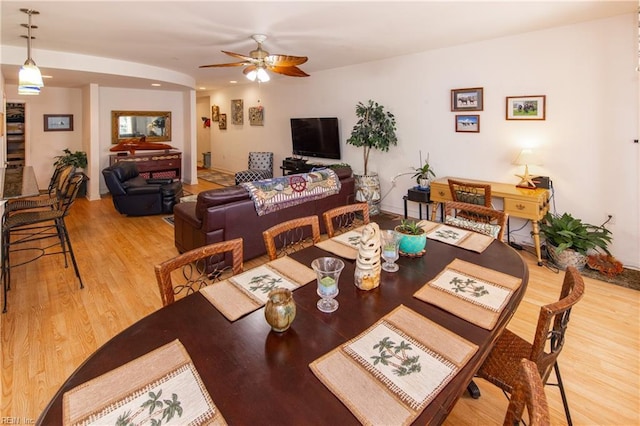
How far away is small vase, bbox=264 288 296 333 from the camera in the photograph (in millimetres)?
1142

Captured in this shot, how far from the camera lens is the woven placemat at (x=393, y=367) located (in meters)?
0.88

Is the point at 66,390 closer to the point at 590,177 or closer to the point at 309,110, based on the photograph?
the point at 590,177

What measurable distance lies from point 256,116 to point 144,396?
7.92 meters

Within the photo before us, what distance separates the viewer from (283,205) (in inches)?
147

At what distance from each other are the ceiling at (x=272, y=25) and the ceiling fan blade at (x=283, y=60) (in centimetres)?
35

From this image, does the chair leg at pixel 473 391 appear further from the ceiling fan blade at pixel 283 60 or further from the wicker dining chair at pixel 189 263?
the ceiling fan blade at pixel 283 60

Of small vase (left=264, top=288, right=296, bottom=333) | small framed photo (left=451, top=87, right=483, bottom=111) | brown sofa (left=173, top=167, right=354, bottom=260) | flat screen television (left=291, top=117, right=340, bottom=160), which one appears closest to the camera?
small vase (left=264, top=288, right=296, bottom=333)

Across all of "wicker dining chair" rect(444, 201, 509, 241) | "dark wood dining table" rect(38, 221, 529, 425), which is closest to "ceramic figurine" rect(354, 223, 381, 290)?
"dark wood dining table" rect(38, 221, 529, 425)

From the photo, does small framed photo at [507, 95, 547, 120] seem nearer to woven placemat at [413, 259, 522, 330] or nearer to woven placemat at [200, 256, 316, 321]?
woven placemat at [413, 259, 522, 330]

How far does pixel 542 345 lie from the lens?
1.20m

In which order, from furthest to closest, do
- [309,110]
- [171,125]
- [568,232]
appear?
1. [171,125]
2. [309,110]
3. [568,232]

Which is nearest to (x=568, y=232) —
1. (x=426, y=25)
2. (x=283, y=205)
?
(x=426, y=25)

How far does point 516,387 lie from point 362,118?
16.9 ft

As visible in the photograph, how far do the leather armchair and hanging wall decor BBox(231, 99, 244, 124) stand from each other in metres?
3.53
